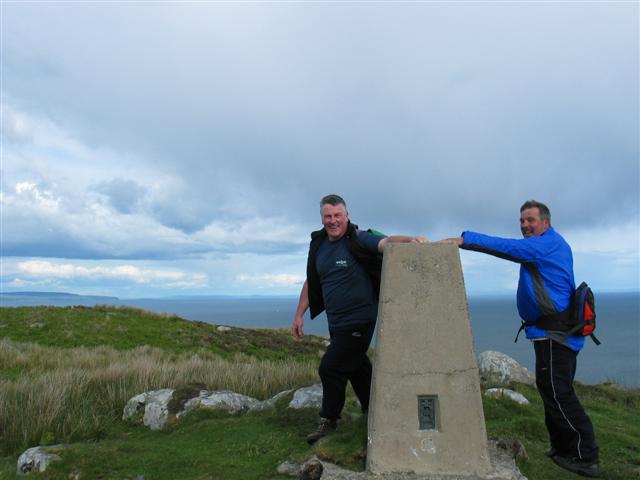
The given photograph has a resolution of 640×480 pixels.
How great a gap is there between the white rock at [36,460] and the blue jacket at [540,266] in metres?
5.09

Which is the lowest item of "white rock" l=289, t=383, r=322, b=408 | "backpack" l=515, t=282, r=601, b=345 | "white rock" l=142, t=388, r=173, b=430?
"white rock" l=142, t=388, r=173, b=430

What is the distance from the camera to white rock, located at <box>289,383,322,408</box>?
25.2 ft

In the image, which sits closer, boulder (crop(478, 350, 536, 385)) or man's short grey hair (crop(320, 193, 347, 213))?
man's short grey hair (crop(320, 193, 347, 213))

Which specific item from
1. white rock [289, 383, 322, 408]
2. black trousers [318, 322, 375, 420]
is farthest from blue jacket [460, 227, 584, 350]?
white rock [289, 383, 322, 408]

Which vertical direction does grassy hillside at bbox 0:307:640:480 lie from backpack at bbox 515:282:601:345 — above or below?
below

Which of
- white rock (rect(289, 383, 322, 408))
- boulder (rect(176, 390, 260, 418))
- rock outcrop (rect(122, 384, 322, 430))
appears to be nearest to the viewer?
white rock (rect(289, 383, 322, 408))

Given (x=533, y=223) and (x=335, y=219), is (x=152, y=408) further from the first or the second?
(x=533, y=223)

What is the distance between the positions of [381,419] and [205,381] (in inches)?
229

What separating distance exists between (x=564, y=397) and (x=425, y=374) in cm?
159

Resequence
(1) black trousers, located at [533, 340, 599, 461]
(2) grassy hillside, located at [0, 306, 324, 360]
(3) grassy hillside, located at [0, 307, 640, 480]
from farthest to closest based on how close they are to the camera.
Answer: (2) grassy hillside, located at [0, 306, 324, 360]
(3) grassy hillside, located at [0, 307, 640, 480]
(1) black trousers, located at [533, 340, 599, 461]

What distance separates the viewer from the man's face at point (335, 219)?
230 inches

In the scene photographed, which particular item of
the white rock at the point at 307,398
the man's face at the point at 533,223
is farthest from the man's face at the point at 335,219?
the white rock at the point at 307,398

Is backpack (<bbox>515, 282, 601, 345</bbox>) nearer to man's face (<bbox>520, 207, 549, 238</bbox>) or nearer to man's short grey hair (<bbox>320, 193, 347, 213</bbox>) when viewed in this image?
man's face (<bbox>520, 207, 549, 238</bbox>)

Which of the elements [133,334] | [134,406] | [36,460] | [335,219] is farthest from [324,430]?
[133,334]
